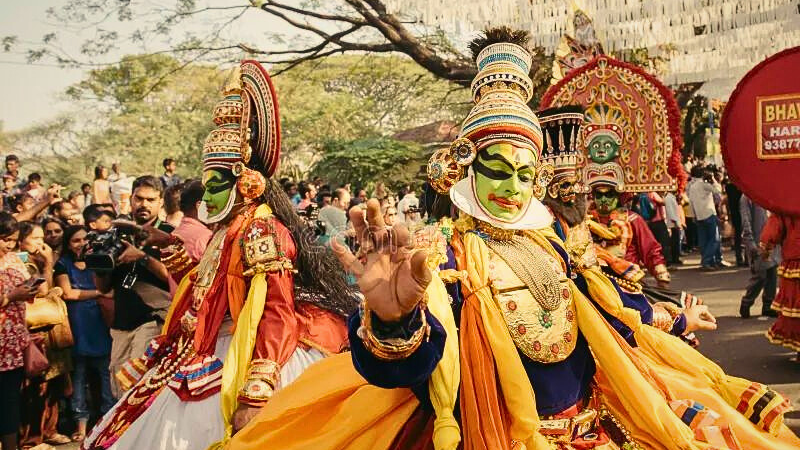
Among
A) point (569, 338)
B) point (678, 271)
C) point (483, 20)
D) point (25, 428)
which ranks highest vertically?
point (483, 20)

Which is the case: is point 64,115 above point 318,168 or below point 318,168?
above

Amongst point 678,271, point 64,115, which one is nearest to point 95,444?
point 678,271

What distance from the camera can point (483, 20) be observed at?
9.24 metres

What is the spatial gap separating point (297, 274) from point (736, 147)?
3864mm

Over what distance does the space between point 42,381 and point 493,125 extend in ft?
16.6

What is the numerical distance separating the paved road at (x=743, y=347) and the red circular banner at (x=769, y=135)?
170 centimetres

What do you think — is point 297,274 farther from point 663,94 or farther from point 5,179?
point 5,179

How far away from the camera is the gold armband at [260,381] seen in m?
3.26

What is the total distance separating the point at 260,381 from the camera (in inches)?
130

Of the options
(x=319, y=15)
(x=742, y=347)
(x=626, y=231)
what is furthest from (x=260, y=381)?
(x=319, y=15)

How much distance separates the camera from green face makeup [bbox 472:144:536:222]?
2625 millimetres

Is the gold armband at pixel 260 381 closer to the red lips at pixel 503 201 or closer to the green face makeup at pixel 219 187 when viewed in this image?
the green face makeup at pixel 219 187

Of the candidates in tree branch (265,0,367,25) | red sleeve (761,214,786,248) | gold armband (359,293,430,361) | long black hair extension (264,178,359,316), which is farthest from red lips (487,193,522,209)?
tree branch (265,0,367,25)

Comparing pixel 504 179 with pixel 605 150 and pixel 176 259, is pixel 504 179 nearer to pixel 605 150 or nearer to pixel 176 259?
Result: pixel 176 259
